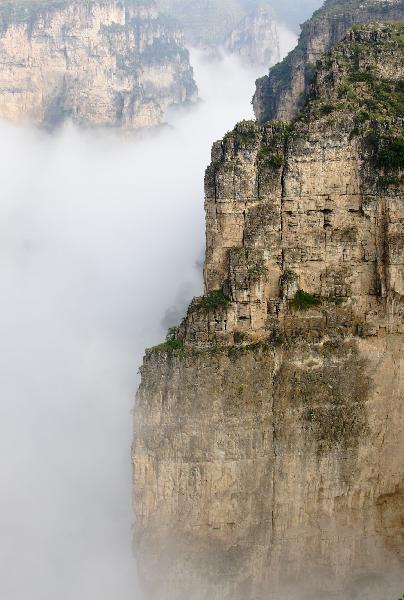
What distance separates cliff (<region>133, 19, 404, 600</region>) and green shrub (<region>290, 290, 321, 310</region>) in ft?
0.14

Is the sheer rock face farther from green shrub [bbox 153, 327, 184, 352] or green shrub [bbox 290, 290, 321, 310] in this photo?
green shrub [bbox 290, 290, 321, 310]

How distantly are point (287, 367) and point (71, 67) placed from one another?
308 feet

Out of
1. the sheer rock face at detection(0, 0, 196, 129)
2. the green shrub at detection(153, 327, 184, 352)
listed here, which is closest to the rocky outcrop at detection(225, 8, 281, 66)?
the sheer rock face at detection(0, 0, 196, 129)

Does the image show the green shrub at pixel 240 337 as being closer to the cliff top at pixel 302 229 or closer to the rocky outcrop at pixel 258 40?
the cliff top at pixel 302 229

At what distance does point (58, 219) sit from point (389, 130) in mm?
72262

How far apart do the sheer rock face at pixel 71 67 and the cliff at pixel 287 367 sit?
285 ft

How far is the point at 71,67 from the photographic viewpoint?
113 metres

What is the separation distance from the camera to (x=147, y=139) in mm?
116688

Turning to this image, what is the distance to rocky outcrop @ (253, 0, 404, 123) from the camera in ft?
169

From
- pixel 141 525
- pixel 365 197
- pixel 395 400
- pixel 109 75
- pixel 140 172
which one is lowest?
pixel 141 525

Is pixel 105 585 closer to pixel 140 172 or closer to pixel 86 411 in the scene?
pixel 86 411

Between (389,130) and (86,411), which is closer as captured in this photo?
(389,130)

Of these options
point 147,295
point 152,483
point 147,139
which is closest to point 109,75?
point 147,139

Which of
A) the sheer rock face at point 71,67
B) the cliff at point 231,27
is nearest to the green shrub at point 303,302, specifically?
the sheer rock face at point 71,67
